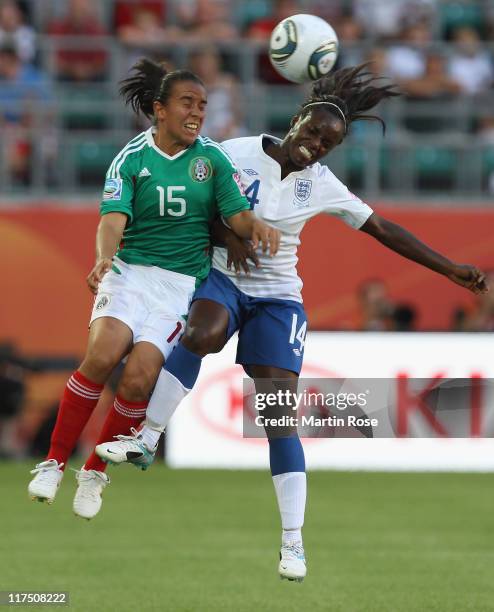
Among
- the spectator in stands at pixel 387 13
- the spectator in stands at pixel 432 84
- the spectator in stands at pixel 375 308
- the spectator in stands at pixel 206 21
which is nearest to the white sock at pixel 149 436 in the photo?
the spectator in stands at pixel 375 308

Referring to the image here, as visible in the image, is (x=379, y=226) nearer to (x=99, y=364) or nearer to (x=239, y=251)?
(x=239, y=251)

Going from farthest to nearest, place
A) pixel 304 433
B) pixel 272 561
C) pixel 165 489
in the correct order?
pixel 165 489
pixel 272 561
pixel 304 433

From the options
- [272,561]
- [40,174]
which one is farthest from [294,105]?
[272,561]

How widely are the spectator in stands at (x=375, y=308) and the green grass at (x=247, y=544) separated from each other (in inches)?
61.4

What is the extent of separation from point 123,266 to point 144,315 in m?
0.31

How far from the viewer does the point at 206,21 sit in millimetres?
16250

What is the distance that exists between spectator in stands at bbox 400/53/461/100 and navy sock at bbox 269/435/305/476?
8898 millimetres

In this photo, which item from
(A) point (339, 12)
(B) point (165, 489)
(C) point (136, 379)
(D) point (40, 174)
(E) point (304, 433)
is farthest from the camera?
(A) point (339, 12)

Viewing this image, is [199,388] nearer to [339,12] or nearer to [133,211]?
[339,12]

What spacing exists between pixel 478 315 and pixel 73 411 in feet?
26.6

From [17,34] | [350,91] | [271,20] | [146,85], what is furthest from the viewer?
[271,20]

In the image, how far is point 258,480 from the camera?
14.4 meters

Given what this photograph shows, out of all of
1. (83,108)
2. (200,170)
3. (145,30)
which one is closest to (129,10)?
(145,30)

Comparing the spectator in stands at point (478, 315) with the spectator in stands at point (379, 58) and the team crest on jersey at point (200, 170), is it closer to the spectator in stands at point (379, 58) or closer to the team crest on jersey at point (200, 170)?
the spectator in stands at point (379, 58)
